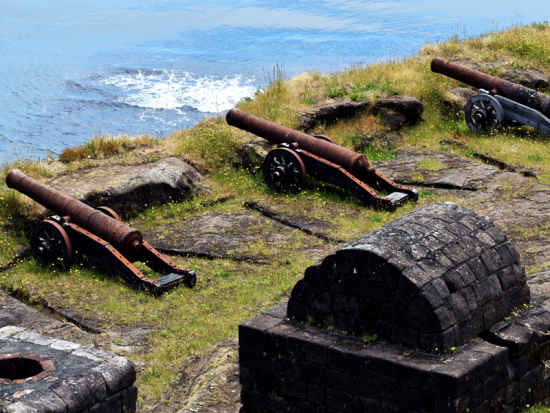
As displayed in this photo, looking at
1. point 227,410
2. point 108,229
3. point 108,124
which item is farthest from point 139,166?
point 108,124

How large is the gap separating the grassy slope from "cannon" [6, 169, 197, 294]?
0.19 meters

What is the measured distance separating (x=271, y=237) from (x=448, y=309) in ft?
16.7

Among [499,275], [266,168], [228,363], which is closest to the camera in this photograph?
[499,275]

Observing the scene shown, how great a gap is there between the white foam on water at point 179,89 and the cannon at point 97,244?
65.8 feet

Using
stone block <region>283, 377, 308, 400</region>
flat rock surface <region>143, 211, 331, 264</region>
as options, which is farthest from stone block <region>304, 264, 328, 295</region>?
flat rock surface <region>143, 211, 331, 264</region>

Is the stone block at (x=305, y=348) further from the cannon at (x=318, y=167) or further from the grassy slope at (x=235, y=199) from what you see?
the cannon at (x=318, y=167)

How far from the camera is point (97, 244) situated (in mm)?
8594

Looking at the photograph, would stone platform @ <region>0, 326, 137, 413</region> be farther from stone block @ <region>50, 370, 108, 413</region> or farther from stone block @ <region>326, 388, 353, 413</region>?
stone block @ <region>326, 388, 353, 413</region>

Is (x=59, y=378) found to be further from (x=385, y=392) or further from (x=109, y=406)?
(x=385, y=392)

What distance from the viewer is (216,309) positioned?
766 cm

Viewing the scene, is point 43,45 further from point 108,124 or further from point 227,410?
point 227,410

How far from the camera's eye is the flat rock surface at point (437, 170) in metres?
10.9

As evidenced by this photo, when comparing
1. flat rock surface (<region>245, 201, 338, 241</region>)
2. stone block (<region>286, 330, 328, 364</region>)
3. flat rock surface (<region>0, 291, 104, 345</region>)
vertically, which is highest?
stone block (<region>286, 330, 328, 364</region>)

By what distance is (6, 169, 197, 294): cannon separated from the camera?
Result: 8250mm
